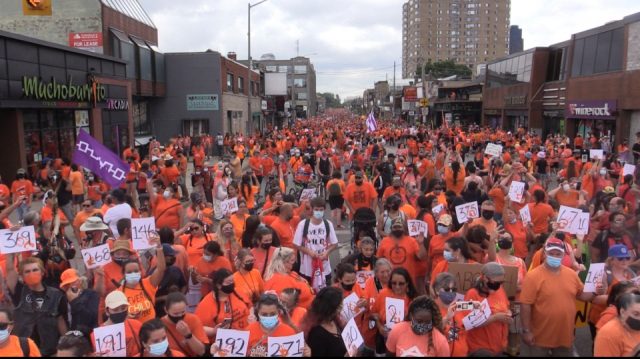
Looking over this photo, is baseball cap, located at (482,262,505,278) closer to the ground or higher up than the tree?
closer to the ground

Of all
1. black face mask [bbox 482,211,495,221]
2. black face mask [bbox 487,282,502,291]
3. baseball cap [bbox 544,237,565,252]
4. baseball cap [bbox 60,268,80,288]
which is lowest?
baseball cap [bbox 60,268,80,288]

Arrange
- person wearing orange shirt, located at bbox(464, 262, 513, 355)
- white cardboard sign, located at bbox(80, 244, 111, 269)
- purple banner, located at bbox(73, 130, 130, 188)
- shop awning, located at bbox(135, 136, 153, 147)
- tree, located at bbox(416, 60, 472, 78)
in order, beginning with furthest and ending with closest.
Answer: tree, located at bbox(416, 60, 472, 78) → shop awning, located at bbox(135, 136, 153, 147) → purple banner, located at bbox(73, 130, 130, 188) → white cardboard sign, located at bbox(80, 244, 111, 269) → person wearing orange shirt, located at bbox(464, 262, 513, 355)

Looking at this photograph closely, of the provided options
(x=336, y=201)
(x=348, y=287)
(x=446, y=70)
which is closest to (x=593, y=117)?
(x=336, y=201)

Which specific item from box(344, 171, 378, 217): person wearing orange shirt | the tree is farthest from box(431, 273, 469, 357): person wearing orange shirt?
the tree

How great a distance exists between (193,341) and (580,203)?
7503 millimetres

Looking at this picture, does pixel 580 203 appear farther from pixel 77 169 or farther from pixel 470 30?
pixel 470 30

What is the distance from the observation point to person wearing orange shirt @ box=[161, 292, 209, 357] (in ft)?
14.3

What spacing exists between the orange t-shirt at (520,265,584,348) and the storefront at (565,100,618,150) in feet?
83.1

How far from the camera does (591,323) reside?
18.8 feet

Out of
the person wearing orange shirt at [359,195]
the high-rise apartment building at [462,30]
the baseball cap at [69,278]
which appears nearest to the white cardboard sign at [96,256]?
the baseball cap at [69,278]

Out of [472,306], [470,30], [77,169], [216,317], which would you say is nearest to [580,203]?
[472,306]

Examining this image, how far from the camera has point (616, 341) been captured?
163 inches

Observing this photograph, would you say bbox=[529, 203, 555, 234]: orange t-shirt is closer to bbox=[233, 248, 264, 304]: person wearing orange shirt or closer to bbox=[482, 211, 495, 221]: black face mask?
bbox=[482, 211, 495, 221]: black face mask

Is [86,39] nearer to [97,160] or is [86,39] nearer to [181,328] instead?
[97,160]
